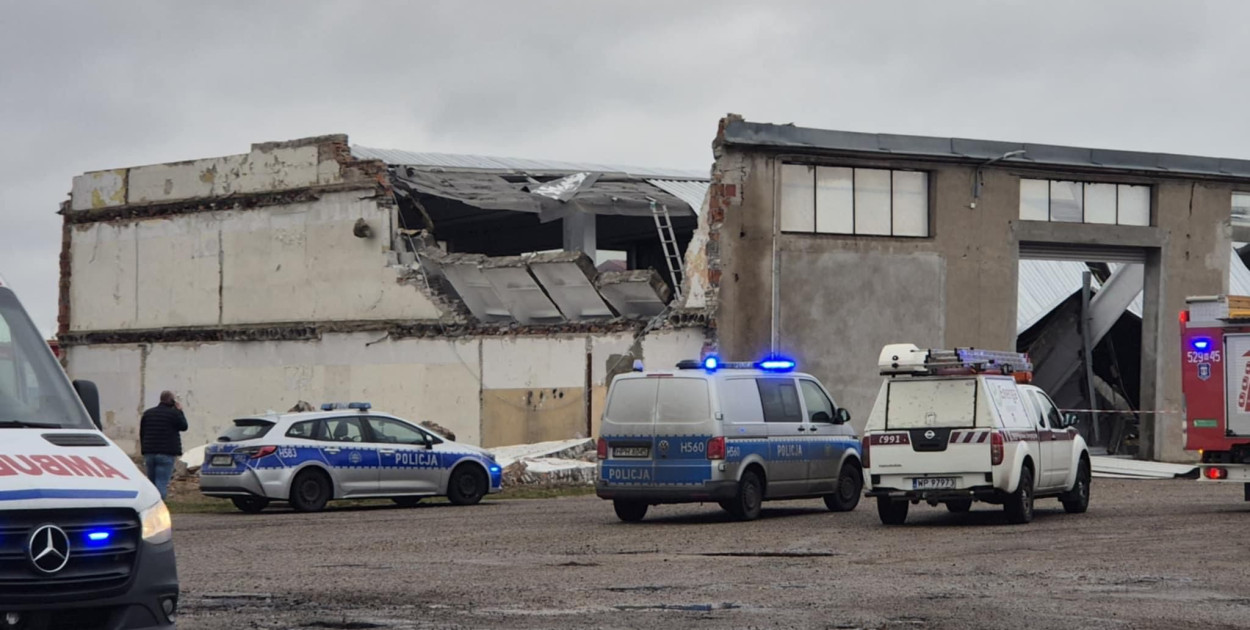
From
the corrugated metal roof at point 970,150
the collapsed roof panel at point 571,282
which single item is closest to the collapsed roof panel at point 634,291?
the collapsed roof panel at point 571,282

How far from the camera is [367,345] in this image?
34.6 m

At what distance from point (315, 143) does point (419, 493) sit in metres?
13.4

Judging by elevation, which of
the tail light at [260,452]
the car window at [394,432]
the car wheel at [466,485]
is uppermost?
the car window at [394,432]

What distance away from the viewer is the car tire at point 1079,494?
20.6m

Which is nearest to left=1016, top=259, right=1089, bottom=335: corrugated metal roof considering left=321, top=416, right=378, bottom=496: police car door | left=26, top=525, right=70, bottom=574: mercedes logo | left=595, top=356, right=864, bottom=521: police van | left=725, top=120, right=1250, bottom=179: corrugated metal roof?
left=725, top=120, right=1250, bottom=179: corrugated metal roof

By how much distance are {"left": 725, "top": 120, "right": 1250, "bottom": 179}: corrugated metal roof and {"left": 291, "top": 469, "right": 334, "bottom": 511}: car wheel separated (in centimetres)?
1122

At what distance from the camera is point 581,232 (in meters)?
37.8

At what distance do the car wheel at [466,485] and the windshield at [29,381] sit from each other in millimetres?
15813

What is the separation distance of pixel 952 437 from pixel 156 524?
1234 cm

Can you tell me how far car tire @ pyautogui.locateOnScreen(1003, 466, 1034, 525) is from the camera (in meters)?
18.6

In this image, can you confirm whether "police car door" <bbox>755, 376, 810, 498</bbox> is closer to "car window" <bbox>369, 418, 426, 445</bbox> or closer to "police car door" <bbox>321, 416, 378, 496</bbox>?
"car window" <bbox>369, 418, 426, 445</bbox>

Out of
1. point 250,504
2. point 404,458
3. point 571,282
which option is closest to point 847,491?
point 404,458

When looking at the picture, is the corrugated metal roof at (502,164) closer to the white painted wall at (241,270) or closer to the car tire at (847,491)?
the white painted wall at (241,270)

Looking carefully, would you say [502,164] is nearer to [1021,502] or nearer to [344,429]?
[344,429]
